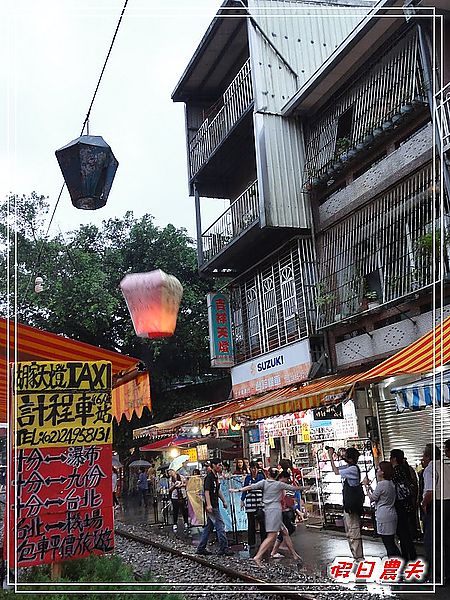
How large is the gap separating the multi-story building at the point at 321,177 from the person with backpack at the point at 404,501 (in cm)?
283

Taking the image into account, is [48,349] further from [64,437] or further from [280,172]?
[280,172]

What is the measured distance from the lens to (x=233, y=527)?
12758mm

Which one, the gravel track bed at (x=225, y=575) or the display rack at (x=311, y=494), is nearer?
the gravel track bed at (x=225, y=575)

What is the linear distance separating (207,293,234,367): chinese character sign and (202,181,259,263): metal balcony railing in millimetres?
1283

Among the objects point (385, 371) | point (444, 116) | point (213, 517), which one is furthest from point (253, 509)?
point (444, 116)

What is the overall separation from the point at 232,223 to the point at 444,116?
7.76 m

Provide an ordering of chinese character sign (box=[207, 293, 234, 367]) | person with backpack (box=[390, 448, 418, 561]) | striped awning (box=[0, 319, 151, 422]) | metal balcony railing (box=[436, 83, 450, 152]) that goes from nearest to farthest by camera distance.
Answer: striped awning (box=[0, 319, 151, 422])
person with backpack (box=[390, 448, 418, 561])
metal balcony railing (box=[436, 83, 450, 152])
chinese character sign (box=[207, 293, 234, 367])

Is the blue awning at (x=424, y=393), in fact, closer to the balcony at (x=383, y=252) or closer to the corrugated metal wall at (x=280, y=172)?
the balcony at (x=383, y=252)

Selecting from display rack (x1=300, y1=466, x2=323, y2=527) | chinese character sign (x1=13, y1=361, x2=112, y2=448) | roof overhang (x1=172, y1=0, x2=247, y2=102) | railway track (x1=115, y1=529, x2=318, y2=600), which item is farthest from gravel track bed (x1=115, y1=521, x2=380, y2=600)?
roof overhang (x1=172, y1=0, x2=247, y2=102)

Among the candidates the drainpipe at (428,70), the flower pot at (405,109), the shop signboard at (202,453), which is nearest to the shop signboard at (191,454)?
the shop signboard at (202,453)

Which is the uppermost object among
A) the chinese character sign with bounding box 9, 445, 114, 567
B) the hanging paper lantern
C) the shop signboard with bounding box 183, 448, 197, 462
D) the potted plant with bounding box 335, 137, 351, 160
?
the potted plant with bounding box 335, 137, 351, 160

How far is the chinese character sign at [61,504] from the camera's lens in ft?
18.8

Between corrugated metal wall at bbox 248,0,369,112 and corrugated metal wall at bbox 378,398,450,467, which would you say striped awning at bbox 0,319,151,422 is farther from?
corrugated metal wall at bbox 248,0,369,112

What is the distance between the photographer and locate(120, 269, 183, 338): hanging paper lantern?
277 inches
